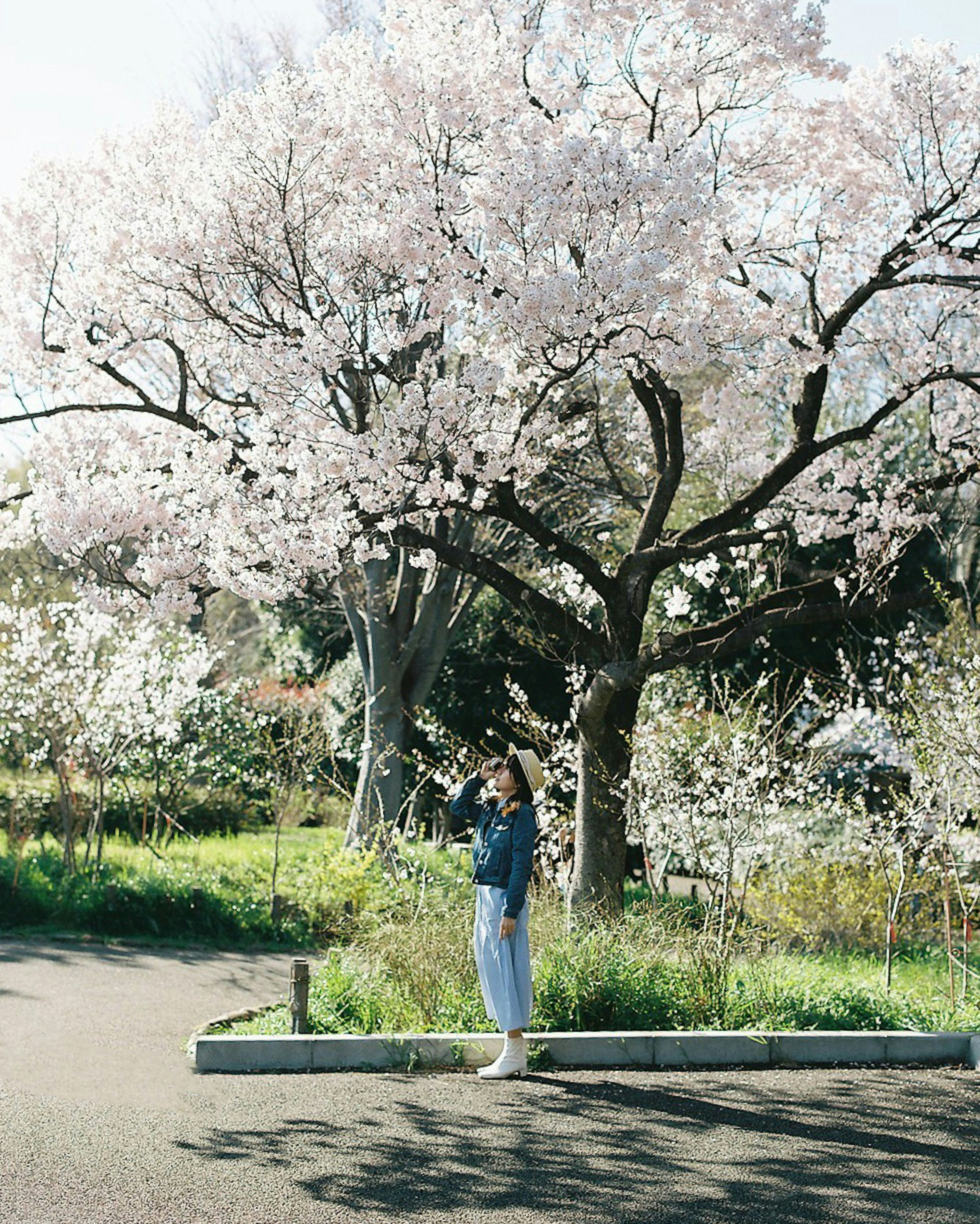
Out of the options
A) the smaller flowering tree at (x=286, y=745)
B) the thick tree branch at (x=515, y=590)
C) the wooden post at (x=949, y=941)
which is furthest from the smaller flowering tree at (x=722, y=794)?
the smaller flowering tree at (x=286, y=745)

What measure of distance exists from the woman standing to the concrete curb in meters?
0.24

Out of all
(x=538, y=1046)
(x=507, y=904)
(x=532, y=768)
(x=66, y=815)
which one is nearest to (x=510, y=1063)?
(x=538, y=1046)

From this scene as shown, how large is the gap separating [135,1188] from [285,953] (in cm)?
598

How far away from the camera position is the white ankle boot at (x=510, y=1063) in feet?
22.4

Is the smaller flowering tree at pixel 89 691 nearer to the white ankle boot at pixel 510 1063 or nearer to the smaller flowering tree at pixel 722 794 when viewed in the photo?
the smaller flowering tree at pixel 722 794

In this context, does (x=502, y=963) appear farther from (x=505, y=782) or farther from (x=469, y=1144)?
(x=469, y=1144)

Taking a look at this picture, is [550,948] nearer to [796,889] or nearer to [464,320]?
[796,889]

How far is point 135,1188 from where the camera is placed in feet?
16.7

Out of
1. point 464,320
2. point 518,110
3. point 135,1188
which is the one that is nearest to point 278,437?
point 464,320

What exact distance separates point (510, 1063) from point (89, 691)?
281 inches

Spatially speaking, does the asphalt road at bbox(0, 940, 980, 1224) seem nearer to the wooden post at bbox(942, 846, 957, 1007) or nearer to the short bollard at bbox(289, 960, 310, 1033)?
the short bollard at bbox(289, 960, 310, 1033)

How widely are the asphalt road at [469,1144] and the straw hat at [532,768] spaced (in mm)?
1549

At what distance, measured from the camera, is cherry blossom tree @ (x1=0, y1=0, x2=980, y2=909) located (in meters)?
8.72

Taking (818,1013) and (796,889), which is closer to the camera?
(818,1013)
